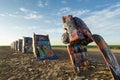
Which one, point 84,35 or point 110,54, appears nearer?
point 110,54

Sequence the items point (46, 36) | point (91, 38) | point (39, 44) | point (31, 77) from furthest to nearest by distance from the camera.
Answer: point (46, 36) → point (39, 44) → point (31, 77) → point (91, 38)

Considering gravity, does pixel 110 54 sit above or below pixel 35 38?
below

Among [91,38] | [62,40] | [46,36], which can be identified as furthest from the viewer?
[46,36]

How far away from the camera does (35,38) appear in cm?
1628

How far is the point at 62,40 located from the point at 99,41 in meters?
2.01

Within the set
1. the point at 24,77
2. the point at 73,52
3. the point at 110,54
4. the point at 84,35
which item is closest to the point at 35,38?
the point at 24,77

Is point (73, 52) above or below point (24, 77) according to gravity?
above

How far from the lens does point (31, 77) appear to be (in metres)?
9.12

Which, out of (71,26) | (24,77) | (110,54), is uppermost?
(71,26)

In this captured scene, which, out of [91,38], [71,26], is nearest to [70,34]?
[71,26]

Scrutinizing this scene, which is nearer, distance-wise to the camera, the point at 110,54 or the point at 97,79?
the point at 110,54

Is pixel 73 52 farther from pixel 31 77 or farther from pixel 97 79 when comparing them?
pixel 31 77

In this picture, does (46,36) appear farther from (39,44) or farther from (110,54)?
(110,54)

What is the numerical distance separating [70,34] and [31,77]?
10.1 feet
